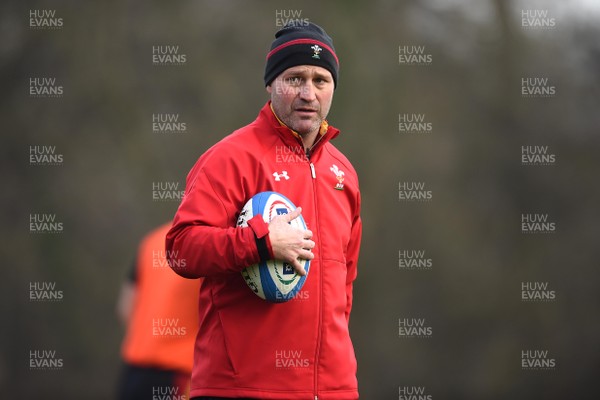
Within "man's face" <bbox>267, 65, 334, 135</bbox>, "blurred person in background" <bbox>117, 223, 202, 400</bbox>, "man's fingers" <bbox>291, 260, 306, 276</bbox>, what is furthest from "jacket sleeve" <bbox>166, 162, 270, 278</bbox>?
"blurred person in background" <bbox>117, 223, 202, 400</bbox>

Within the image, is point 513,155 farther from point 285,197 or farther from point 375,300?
point 285,197

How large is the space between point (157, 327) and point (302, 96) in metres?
1.73

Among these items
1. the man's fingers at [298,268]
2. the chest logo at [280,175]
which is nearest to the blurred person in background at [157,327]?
the chest logo at [280,175]

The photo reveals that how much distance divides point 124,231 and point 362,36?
427 centimetres

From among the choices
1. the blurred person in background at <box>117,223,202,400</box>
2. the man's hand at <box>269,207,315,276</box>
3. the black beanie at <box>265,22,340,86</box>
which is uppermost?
the black beanie at <box>265,22,340,86</box>

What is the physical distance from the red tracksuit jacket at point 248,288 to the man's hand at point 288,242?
5 cm

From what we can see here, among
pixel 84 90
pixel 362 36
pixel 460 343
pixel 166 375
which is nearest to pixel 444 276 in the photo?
pixel 460 343

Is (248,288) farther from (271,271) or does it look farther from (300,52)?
(300,52)

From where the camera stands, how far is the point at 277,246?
10.2 feet

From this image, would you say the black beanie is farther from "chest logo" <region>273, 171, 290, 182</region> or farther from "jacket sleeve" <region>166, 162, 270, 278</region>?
"jacket sleeve" <region>166, 162, 270, 278</region>

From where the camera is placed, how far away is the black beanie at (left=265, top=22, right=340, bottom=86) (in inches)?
137

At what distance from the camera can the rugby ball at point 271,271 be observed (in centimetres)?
314

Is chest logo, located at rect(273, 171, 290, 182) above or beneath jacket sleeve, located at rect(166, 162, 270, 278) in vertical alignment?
above

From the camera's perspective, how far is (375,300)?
540 inches
